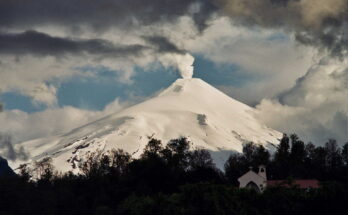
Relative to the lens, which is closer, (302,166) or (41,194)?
(41,194)

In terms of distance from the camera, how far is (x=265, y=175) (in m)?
119

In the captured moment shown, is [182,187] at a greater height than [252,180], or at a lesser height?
lesser

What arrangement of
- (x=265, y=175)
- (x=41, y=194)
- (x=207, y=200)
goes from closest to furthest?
(x=207, y=200), (x=41, y=194), (x=265, y=175)

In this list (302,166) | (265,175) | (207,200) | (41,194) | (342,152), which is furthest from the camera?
(342,152)

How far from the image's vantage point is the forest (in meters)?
91.8

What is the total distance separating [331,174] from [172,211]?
41925 mm

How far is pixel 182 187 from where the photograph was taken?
9412 cm

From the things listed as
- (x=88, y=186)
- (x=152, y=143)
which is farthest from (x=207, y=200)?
(x=152, y=143)

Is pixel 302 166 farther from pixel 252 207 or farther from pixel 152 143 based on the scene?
pixel 252 207

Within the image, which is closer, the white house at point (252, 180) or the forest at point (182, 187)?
the forest at point (182, 187)

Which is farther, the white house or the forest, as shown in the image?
the white house

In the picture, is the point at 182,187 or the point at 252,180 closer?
the point at 182,187

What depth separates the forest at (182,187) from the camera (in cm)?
9181

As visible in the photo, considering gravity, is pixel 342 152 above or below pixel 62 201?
above
